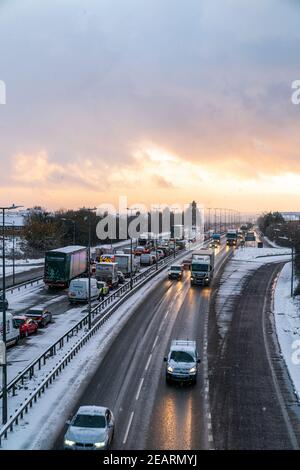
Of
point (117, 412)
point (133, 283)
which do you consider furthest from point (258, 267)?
point (117, 412)

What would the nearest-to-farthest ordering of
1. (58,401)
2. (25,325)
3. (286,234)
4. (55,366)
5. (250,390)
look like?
(58,401) → (250,390) → (55,366) → (25,325) → (286,234)

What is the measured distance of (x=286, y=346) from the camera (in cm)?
3312

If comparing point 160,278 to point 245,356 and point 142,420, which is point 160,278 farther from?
point 142,420

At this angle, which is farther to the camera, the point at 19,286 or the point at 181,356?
the point at 19,286

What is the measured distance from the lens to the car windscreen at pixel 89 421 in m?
17.6

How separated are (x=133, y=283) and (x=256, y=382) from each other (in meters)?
35.8

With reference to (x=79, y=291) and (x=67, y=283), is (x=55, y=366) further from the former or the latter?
(x=67, y=283)

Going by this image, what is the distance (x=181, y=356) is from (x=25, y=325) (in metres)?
13.6

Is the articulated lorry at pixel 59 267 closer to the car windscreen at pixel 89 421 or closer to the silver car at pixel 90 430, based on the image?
the silver car at pixel 90 430

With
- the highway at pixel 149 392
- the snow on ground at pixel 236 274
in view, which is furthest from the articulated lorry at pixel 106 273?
the highway at pixel 149 392

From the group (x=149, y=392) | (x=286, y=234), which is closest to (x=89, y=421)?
(x=149, y=392)

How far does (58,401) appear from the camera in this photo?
2219 cm

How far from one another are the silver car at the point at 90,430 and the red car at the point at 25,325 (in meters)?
17.7

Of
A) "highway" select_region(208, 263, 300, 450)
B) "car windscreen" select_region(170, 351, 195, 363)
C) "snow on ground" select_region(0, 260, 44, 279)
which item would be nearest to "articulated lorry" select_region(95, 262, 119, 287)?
"highway" select_region(208, 263, 300, 450)
